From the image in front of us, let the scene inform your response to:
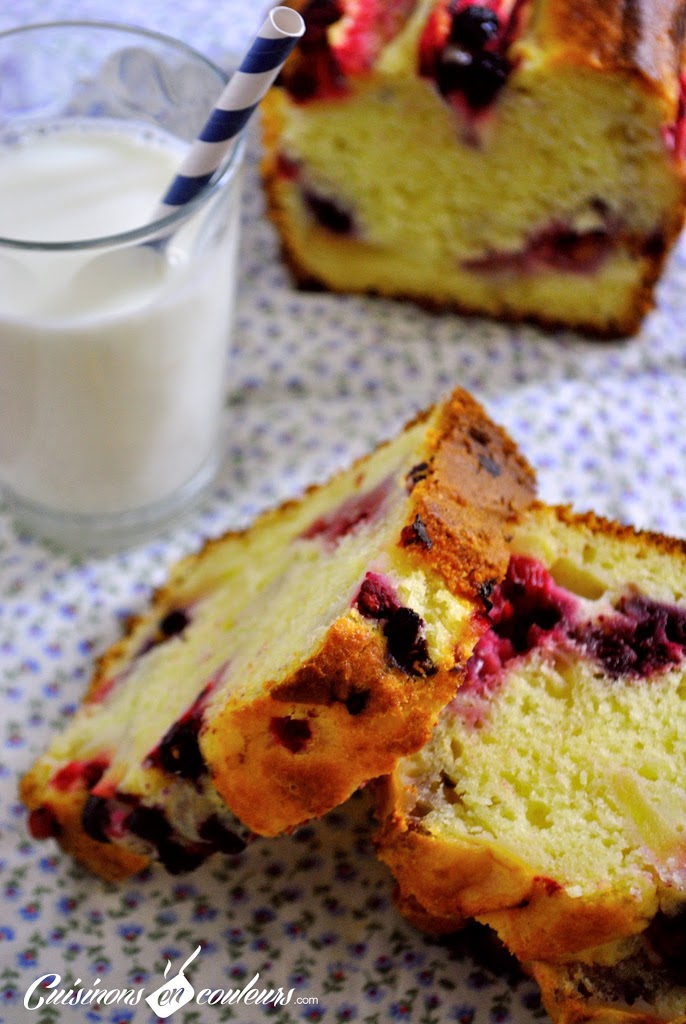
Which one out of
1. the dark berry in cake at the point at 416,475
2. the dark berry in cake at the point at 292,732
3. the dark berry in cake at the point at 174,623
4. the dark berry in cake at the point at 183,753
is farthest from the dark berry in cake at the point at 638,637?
the dark berry in cake at the point at 174,623

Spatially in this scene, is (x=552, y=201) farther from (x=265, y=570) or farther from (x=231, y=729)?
(x=231, y=729)

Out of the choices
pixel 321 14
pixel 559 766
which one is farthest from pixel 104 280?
pixel 559 766

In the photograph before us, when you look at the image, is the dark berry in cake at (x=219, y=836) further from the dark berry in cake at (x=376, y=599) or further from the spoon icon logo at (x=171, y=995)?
the dark berry in cake at (x=376, y=599)

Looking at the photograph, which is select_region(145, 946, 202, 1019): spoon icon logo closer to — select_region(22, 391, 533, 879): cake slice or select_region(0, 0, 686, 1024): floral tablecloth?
select_region(0, 0, 686, 1024): floral tablecloth

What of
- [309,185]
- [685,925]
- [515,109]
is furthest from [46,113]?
[685,925]

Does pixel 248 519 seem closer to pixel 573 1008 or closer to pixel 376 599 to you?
pixel 376 599
